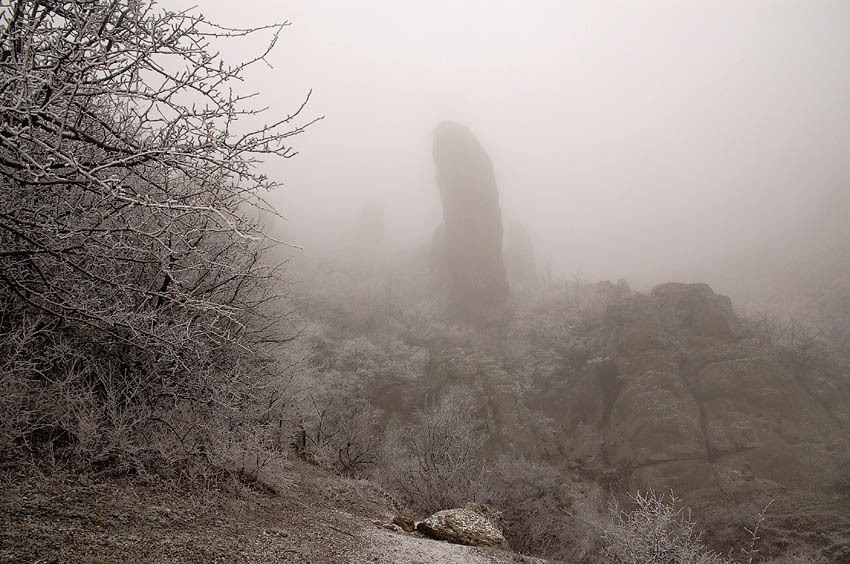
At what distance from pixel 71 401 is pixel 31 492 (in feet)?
3.34

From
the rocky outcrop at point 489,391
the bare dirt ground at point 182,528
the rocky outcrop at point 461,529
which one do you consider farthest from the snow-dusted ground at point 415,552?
the rocky outcrop at point 489,391

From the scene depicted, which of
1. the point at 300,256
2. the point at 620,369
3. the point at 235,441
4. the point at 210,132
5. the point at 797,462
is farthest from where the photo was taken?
the point at 300,256

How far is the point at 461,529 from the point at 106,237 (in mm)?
Answer: 6256

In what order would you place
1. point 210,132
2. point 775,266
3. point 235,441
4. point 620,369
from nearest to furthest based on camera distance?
1. point 210,132
2. point 235,441
3. point 620,369
4. point 775,266

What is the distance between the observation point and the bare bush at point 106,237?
2.78m

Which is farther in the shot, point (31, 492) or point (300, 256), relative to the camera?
point (300, 256)

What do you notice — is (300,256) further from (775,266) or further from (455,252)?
(775,266)

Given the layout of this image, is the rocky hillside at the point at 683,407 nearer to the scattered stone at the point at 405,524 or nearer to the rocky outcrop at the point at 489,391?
the rocky outcrop at the point at 489,391

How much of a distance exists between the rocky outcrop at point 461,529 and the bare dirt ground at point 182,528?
41 centimetres

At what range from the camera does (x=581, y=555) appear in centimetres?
1083

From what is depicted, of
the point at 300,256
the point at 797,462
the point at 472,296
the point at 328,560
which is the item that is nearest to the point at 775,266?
the point at 472,296

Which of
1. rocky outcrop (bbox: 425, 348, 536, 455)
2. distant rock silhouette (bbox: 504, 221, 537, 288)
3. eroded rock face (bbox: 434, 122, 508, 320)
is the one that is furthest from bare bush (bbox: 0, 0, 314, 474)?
distant rock silhouette (bbox: 504, 221, 537, 288)

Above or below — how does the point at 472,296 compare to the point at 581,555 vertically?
above

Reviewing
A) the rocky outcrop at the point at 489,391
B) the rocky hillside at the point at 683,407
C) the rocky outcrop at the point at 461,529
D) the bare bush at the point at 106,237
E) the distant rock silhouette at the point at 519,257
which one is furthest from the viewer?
the distant rock silhouette at the point at 519,257
